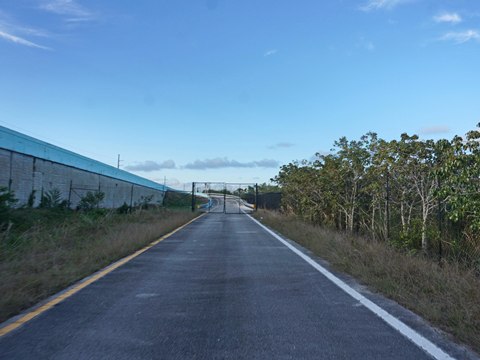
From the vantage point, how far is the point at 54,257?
9562 mm

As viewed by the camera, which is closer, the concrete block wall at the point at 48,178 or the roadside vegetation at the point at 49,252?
the roadside vegetation at the point at 49,252

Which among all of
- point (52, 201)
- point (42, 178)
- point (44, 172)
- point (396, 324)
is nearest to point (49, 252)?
point (396, 324)

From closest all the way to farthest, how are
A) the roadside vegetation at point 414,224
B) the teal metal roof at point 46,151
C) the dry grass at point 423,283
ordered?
the dry grass at point 423,283, the roadside vegetation at point 414,224, the teal metal roof at point 46,151

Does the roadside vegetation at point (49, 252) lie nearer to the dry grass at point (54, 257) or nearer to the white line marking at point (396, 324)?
the dry grass at point (54, 257)

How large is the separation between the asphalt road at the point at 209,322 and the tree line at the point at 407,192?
3243 millimetres

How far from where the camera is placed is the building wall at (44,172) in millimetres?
19766

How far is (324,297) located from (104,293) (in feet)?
11.5

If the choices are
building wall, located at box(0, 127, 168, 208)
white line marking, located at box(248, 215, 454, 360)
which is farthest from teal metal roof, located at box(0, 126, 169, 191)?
white line marking, located at box(248, 215, 454, 360)

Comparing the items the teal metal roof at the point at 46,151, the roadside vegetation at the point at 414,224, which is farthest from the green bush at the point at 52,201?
the roadside vegetation at the point at 414,224

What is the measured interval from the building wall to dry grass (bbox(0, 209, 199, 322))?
6.17 metres

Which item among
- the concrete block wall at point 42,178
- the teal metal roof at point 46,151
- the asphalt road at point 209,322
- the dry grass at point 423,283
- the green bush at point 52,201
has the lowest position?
the asphalt road at point 209,322

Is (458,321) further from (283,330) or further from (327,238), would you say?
(327,238)

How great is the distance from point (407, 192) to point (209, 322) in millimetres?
8404

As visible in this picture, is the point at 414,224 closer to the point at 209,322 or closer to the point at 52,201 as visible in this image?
the point at 209,322
